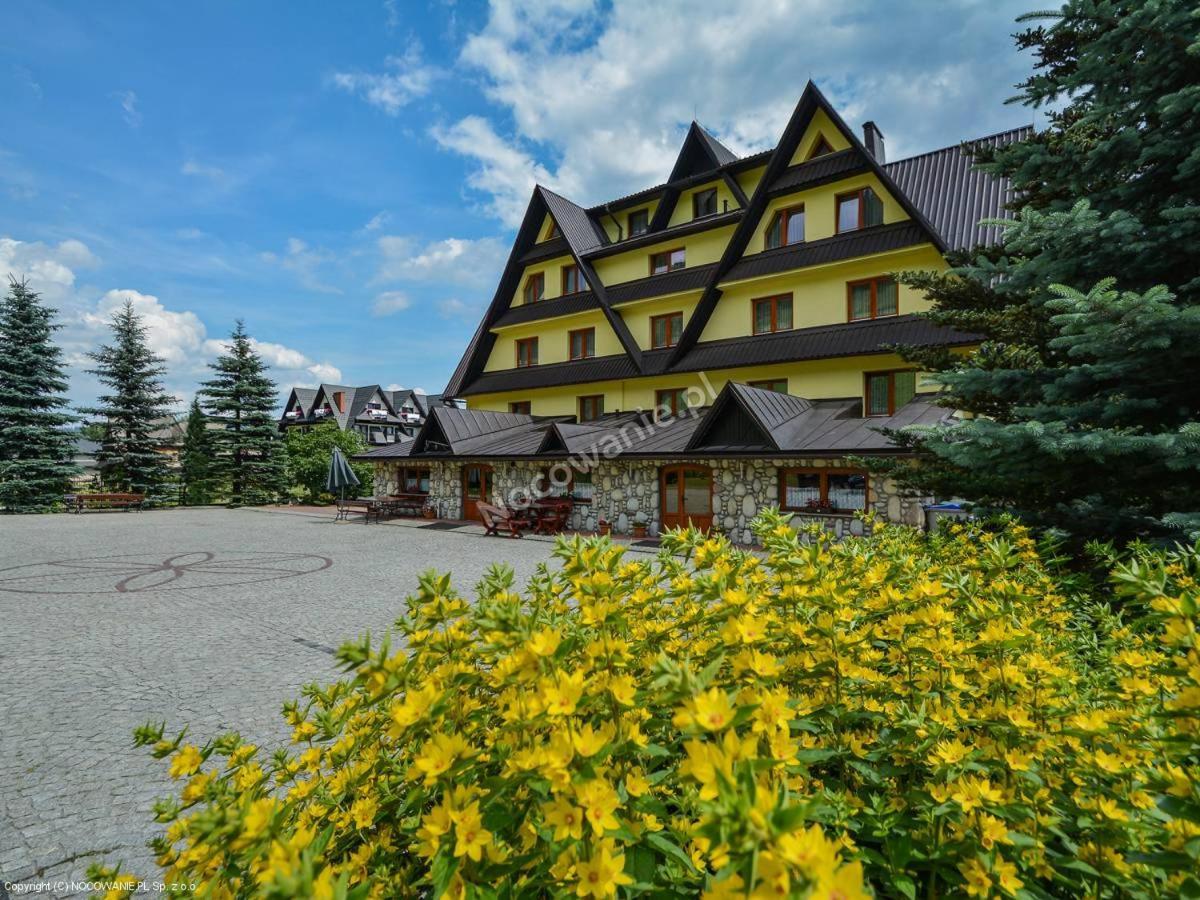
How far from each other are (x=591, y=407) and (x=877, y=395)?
413 inches

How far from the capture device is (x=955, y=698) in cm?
Result: 197

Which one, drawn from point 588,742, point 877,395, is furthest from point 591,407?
point 588,742

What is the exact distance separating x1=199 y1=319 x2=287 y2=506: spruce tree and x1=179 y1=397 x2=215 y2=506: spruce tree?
1.99ft

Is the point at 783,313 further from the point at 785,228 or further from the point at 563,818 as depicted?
the point at 563,818

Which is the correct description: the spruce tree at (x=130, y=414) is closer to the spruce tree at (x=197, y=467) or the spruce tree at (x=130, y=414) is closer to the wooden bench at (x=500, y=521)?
the spruce tree at (x=197, y=467)

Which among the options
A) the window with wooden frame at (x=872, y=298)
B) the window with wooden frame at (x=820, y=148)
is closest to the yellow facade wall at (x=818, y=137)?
the window with wooden frame at (x=820, y=148)

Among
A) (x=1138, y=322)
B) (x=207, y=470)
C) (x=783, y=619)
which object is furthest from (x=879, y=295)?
(x=207, y=470)

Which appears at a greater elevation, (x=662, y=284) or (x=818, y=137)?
(x=818, y=137)

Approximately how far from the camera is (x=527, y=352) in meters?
25.0

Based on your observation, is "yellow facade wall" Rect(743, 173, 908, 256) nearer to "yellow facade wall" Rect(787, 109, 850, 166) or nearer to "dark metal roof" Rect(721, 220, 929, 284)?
"dark metal roof" Rect(721, 220, 929, 284)

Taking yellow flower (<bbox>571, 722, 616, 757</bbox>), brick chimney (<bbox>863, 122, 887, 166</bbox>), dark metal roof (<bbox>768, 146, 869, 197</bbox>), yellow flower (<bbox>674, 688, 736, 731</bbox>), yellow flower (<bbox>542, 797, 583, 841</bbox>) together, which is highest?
brick chimney (<bbox>863, 122, 887, 166</bbox>)

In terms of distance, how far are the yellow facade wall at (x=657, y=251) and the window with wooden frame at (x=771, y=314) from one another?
294cm

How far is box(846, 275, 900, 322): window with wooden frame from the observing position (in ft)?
52.7

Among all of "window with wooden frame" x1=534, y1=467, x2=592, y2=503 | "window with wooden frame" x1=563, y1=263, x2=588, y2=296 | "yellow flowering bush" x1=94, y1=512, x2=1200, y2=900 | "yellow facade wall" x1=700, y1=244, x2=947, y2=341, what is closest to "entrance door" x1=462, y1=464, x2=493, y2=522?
"window with wooden frame" x1=534, y1=467, x2=592, y2=503
